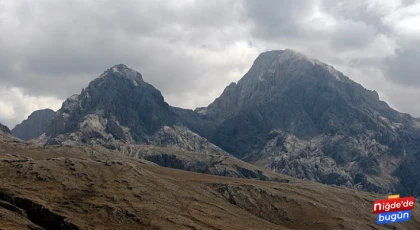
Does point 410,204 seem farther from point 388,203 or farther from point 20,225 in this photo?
point 20,225

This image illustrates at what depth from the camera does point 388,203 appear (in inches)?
3406

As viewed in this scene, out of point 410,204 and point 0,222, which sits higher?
point 410,204

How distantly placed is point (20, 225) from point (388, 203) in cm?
16064

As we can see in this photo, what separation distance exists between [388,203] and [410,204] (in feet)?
14.5

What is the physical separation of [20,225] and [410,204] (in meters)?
163

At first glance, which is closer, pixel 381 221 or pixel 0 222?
pixel 381 221

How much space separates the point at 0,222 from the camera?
19512 cm

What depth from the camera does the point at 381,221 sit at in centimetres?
8344

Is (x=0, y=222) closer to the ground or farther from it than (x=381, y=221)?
closer to the ground

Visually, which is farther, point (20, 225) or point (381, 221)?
point (20, 225)

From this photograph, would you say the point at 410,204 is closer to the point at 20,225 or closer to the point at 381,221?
the point at 381,221

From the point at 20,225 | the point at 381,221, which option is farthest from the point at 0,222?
the point at 381,221

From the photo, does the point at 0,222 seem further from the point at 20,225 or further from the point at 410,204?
the point at 410,204

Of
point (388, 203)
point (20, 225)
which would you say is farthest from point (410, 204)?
point (20, 225)
